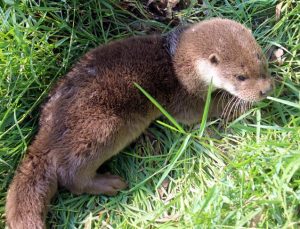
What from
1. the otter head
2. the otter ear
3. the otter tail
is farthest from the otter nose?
the otter tail

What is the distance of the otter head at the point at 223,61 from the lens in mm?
2822

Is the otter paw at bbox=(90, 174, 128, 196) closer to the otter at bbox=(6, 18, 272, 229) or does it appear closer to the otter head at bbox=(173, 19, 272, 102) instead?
the otter at bbox=(6, 18, 272, 229)

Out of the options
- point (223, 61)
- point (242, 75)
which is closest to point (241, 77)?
point (242, 75)

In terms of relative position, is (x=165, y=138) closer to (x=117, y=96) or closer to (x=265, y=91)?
(x=117, y=96)

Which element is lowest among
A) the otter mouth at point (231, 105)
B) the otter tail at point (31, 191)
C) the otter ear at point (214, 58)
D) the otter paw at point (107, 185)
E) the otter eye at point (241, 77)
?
the otter paw at point (107, 185)

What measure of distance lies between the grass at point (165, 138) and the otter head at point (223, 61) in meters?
0.15

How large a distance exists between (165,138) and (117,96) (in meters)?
0.47

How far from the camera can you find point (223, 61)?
2.87 m

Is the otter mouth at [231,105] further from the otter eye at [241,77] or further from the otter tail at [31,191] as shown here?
the otter tail at [31,191]

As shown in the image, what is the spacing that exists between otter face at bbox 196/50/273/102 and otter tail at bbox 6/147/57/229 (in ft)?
3.62

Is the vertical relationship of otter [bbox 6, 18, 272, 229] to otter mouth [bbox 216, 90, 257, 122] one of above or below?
above

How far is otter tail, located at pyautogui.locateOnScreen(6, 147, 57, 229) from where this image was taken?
2.72 metres

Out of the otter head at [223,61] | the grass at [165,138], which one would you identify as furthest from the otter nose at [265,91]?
the grass at [165,138]

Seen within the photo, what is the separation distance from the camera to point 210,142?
2961 millimetres
